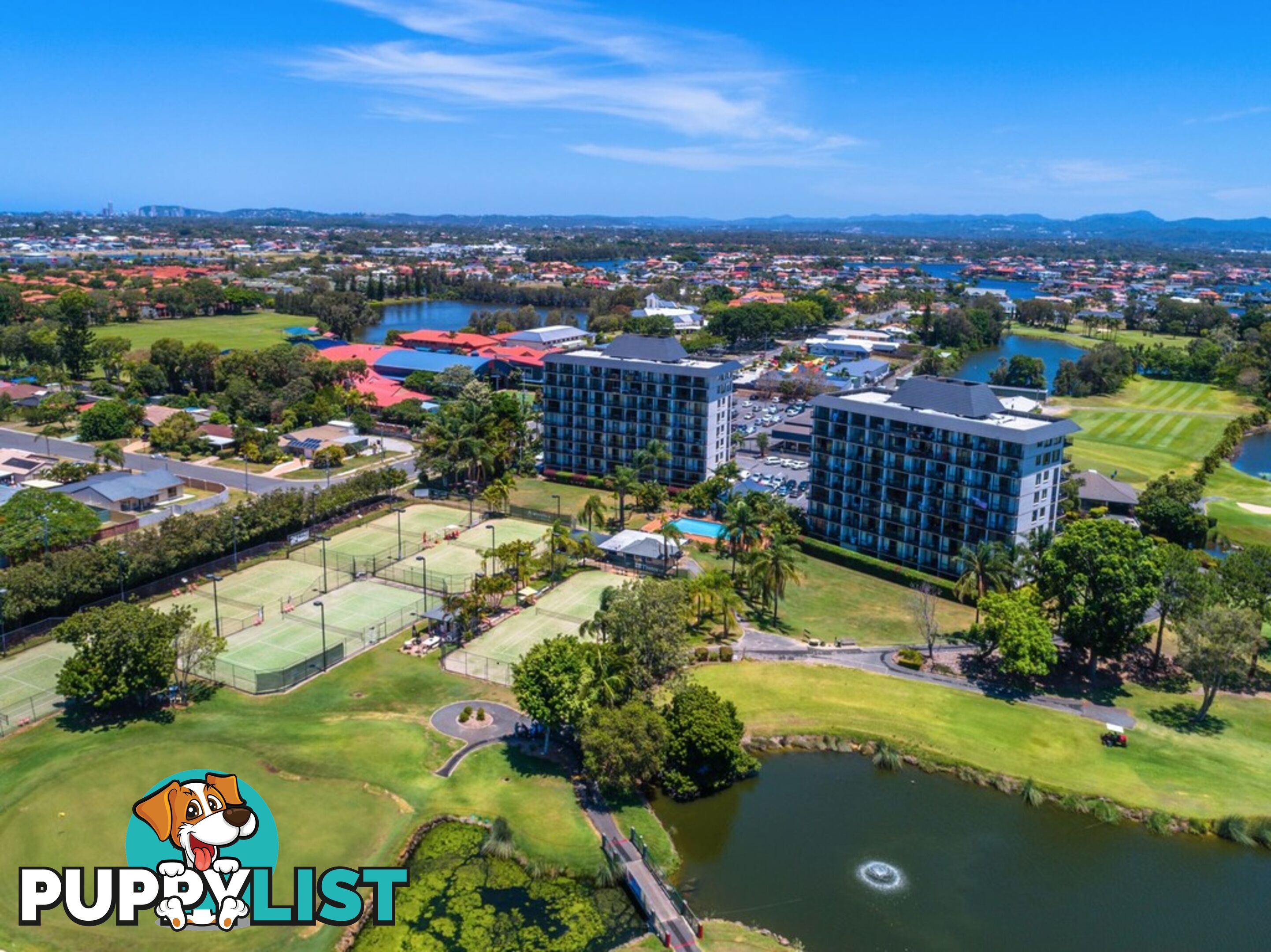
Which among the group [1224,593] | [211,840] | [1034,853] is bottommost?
[1034,853]

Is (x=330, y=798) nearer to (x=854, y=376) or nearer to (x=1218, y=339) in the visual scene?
(x=854, y=376)

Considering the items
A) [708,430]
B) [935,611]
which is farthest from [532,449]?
[935,611]

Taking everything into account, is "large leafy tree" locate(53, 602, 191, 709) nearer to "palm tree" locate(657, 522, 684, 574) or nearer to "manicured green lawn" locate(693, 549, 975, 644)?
"palm tree" locate(657, 522, 684, 574)

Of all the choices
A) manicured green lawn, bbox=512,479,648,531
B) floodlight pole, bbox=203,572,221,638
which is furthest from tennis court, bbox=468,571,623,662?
floodlight pole, bbox=203,572,221,638

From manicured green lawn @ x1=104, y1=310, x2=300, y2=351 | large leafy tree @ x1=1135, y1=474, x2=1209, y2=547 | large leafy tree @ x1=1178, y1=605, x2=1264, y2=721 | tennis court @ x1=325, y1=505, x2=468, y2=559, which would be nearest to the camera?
large leafy tree @ x1=1178, y1=605, x2=1264, y2=721

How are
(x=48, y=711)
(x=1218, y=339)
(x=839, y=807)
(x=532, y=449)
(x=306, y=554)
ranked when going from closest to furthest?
(x=839, y=807)
(x=48, y=711)
(x=306, y=554)
(x=532, y=449)
(x=1218, y=339)

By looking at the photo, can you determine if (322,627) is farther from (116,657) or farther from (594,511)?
(594,511)
